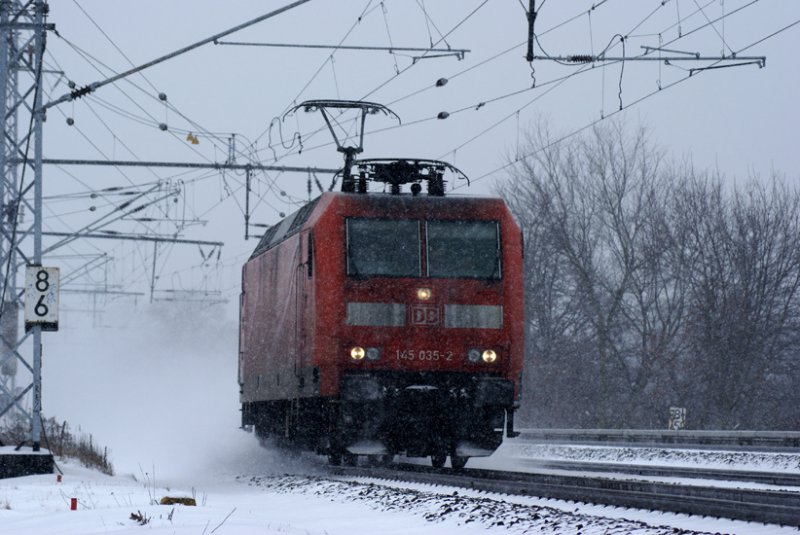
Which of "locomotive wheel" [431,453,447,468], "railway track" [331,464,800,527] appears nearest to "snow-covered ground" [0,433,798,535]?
"railway track" [331,464,800,527]

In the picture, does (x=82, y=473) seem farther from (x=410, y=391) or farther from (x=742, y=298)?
(x=742, y=298)

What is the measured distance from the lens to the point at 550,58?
1959cm

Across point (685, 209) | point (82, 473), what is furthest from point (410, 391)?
point (685, 209)

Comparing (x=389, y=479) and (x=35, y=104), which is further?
(x=35, y=104)

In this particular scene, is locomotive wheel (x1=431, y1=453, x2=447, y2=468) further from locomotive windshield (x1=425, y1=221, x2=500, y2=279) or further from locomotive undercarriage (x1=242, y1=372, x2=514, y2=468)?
locomotive windshield (x1=425, y1=221, x2=500, y2=279)

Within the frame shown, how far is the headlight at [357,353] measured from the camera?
1584 cm

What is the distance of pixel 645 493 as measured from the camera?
1130 centimetres

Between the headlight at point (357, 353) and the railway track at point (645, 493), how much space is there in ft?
4.89

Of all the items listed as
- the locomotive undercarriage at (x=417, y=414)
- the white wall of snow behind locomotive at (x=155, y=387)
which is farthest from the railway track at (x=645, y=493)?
the white wall of snow behind locomotive at (x=155, y=387)

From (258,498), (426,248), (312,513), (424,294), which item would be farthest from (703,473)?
(312,513)

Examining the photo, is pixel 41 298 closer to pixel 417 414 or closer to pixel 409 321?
pixel 409 321

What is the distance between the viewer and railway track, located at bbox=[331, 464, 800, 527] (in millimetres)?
9055

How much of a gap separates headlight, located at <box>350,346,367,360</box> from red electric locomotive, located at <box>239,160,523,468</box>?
0.01 metres

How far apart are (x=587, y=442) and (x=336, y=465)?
12.2 m
